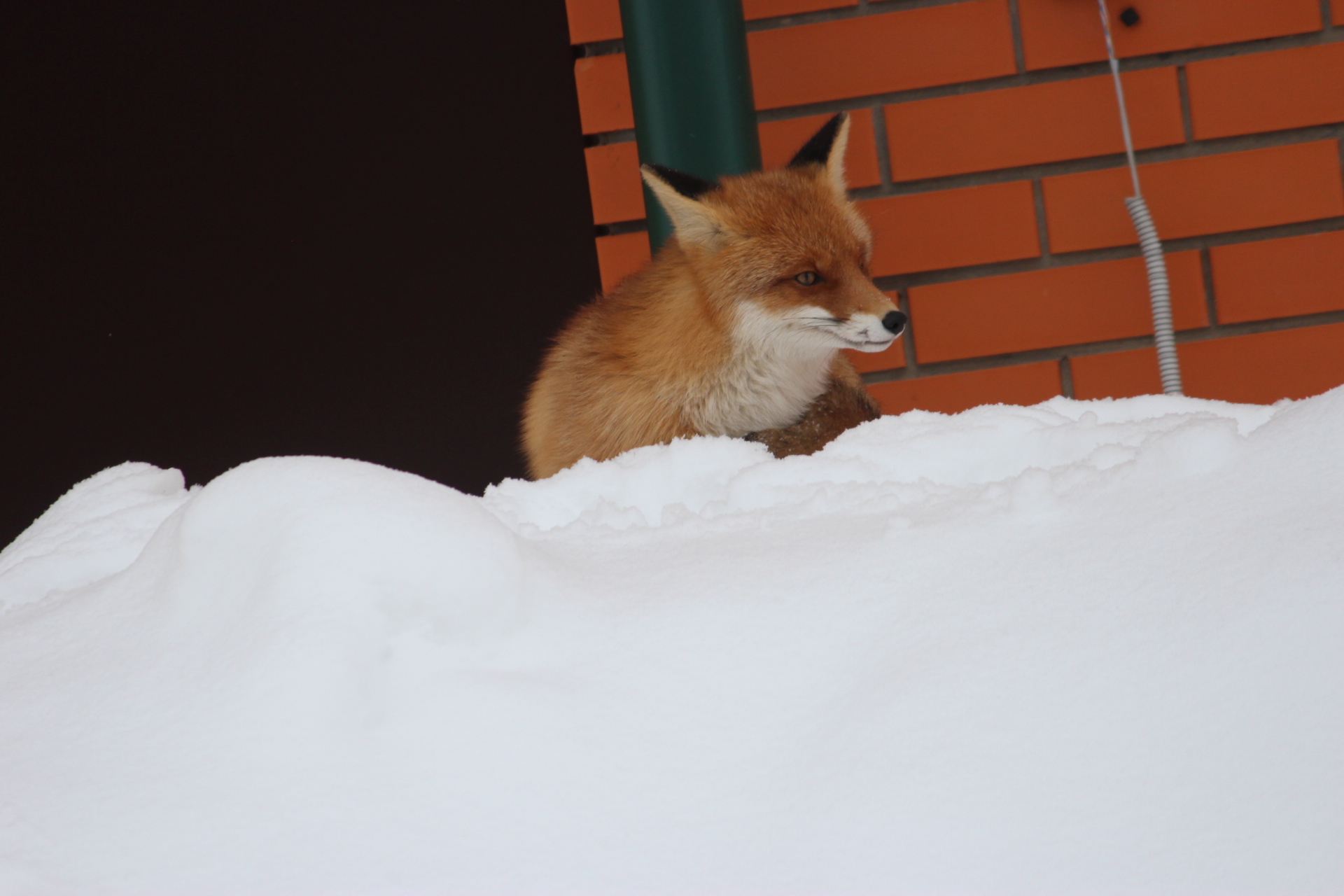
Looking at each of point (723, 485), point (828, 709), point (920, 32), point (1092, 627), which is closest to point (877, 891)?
point (828, 709)

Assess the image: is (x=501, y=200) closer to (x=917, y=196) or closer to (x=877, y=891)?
(x=917, y=196)

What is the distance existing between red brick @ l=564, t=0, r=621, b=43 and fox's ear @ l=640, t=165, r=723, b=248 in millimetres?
670

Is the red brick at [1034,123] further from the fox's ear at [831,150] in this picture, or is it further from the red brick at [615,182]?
the red brick at [615,182]

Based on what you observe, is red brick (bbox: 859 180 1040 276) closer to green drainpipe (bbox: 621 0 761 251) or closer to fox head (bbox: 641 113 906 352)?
green drainpipe (bbox: 621 0 761 251)

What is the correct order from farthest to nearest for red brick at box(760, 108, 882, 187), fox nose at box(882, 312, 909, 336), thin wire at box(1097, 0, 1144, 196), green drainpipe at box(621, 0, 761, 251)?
red brick at box(760, 108, 882, 187) → thin wire at box(1097, 0, 1144, 196) → green drainpipe at box(621, 0, 761, 251) → fox nose at box(882, 312, 909, 336)

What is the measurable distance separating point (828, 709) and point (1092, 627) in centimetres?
17

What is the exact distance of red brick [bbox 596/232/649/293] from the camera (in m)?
2.15

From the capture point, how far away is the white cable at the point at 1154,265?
1997 millimetres

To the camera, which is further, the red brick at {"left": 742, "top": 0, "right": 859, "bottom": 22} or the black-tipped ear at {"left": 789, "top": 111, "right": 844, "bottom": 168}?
the red brick at {"left": 742, "top": 0, "right": 859, "bottom": 22}

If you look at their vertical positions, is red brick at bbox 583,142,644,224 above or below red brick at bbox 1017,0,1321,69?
below

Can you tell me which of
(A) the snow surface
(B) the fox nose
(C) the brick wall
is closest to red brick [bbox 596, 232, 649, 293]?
(C) the brick wall

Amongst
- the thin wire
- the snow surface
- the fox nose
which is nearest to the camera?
the snow surface

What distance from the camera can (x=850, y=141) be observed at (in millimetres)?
2084

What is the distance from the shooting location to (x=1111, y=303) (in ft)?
6.98
